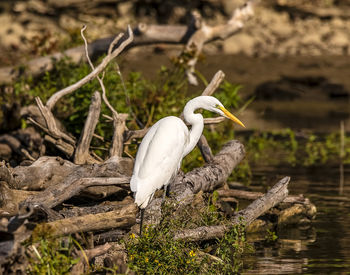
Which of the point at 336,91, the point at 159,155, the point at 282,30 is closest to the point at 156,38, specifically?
the point at 159,155

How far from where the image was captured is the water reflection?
7.35 m

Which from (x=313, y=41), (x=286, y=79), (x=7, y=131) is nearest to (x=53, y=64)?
(x=7, y=131)

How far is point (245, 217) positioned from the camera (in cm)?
807

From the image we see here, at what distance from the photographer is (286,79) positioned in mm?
28469

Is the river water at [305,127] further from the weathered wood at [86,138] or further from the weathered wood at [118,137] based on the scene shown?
the weathered wood at [86,138]

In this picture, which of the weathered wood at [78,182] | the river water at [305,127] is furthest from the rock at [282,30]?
the weathered wood at [78,182]

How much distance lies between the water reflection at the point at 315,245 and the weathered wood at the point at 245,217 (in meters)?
0.38

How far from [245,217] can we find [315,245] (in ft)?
2.86

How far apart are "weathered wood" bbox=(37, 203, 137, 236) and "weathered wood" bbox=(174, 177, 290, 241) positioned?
→ 1.73 feet

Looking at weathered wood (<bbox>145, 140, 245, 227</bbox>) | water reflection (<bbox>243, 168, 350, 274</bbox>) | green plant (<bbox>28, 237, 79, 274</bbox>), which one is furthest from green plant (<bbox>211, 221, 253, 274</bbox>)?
green plant (<bbox>28, 237, 79, 274</bbox>)

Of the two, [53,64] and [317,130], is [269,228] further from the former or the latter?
[317,130]

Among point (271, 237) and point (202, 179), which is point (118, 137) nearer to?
point (202, 179)

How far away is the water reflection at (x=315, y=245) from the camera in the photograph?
7.35m

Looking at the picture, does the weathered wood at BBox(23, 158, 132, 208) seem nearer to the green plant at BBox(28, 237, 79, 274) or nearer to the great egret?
the great egret
